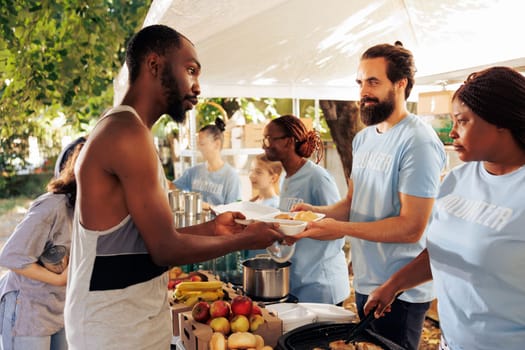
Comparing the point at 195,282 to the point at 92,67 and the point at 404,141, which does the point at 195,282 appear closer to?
the point at 404,141

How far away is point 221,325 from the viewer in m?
2.12

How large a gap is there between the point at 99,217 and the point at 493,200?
1377mm

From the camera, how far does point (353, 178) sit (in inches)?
109

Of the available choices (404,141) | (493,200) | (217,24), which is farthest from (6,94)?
(493,200)

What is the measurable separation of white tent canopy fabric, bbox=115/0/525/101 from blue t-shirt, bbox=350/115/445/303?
1233 mm

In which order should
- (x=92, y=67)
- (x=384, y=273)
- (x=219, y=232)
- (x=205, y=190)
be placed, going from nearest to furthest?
1. (x=219, y=232)
2. (x=384, y=273)
3. (x=205, y=190)
4. (x=92, y=67)

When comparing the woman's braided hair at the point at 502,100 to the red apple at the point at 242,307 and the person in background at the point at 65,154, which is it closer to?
the red apple at the point at 242,307

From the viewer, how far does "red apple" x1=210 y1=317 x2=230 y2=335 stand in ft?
6.95

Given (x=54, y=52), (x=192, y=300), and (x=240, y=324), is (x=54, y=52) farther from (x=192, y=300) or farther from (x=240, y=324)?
(x=240, y=324)

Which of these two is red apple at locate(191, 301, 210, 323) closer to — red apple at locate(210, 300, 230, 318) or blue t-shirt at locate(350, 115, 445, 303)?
red apple at locate(210, 300, 230, 318)

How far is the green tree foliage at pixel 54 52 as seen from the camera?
524cm

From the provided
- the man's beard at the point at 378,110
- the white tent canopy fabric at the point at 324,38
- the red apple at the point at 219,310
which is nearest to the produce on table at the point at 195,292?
the red apple at the point at 219,310

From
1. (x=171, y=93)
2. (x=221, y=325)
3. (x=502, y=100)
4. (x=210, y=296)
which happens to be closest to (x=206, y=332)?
(x=221, y=325)

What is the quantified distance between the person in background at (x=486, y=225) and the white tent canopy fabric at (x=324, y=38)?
1712 mm
